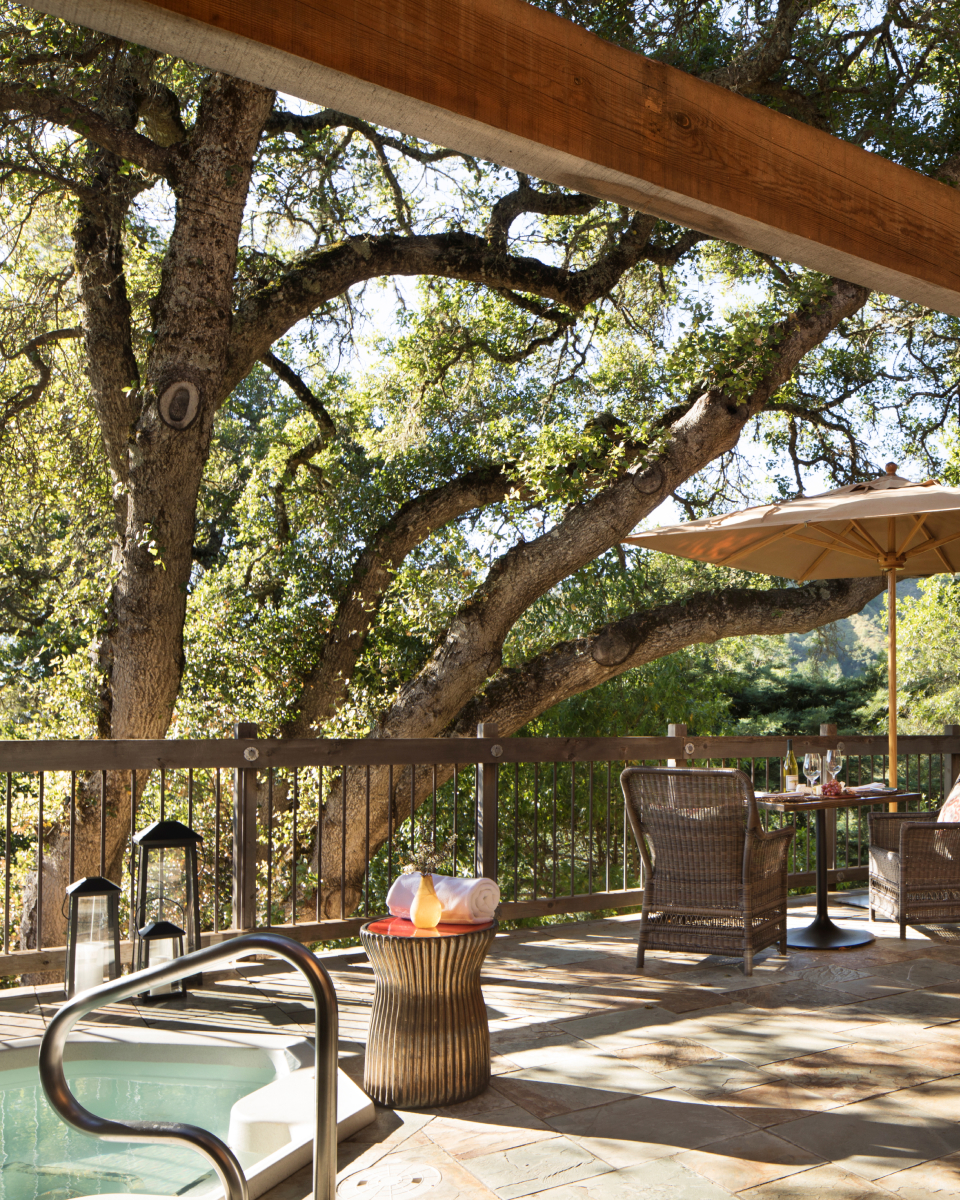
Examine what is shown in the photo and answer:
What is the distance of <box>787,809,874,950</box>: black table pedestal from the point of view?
4746mm

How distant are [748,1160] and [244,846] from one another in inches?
103

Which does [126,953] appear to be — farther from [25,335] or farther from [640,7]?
[640,7]

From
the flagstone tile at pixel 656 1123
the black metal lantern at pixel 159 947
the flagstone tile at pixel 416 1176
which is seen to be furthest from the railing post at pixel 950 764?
the flagstone tile at pixel 416 1176

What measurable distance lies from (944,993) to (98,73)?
713 cm

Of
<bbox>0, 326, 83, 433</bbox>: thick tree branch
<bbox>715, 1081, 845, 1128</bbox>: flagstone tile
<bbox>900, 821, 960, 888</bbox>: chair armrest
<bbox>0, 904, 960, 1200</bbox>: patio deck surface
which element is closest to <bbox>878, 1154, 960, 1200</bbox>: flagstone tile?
<bbox>0, 904, 960, 1200</bbox>: patio deck surface

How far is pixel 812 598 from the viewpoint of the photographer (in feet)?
32.0

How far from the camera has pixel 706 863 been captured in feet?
14.0

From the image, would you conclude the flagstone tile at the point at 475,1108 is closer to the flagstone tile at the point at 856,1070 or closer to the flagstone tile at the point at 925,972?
the flagstone tile at the point at 856,1070

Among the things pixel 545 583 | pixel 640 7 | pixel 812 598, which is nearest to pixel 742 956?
pixel 545 583

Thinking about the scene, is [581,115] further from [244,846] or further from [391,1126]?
[244,846]

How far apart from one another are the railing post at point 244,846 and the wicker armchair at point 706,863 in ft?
5.43

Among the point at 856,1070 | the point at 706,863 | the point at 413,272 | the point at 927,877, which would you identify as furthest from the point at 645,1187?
the point at 413,272

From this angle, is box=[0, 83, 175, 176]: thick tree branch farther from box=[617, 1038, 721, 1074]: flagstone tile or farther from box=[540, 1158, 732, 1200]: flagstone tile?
box=[540, 1158, 732, 1200]: flagstone tile

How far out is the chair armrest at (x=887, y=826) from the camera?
5.21m
